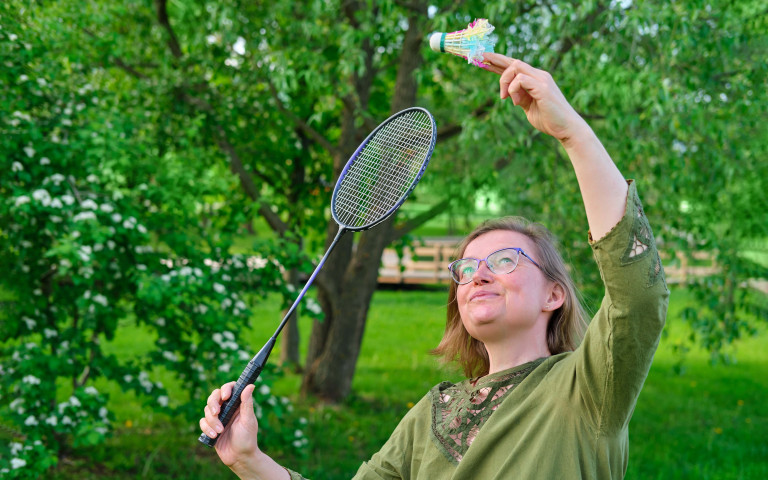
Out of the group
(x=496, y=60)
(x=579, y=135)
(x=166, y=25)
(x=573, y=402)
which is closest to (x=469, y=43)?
(x=496, y=60)

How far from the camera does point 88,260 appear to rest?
3.95 metres

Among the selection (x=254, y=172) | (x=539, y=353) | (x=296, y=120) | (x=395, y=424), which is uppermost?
(x=296, y=120)

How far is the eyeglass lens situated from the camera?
1.95 m

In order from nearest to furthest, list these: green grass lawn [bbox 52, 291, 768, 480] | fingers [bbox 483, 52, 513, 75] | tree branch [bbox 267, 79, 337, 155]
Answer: fingers [bbox 483, 52, 513, 75] < green grass lawn [bbox 52, 291, 768, 480] < tree branch [bbox 267, 79, 337, 155]

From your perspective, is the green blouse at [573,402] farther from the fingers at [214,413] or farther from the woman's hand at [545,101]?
the fingers at [214,413]

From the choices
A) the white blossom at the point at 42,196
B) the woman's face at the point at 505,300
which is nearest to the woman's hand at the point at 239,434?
the woman's face at the point at 505,300

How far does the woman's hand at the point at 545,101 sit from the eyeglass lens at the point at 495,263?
40 cm

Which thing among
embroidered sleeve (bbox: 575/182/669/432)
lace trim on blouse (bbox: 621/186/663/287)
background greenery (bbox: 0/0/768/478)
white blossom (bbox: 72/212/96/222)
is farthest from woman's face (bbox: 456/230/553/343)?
white blossom (bbox: 72/212/96/222)

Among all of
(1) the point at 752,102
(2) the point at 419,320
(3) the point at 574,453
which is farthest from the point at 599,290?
(2) the point at 419,320

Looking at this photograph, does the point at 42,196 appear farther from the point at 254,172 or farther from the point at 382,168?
the point at 254,172

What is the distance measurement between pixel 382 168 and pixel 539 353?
3.11 feet

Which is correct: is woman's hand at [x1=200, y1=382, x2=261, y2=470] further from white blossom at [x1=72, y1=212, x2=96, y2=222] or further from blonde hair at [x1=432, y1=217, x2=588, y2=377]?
white blossom at [x1=72, y1=212, x2=96, y2=222]

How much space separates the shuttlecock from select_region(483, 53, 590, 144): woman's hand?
22 centimetres

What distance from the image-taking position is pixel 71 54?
470cm
